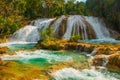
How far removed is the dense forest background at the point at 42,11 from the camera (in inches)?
778

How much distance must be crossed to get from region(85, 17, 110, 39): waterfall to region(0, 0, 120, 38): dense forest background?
4.87 feet

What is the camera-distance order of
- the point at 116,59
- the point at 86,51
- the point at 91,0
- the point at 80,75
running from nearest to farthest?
the point at 80,75
the point at 116,59
the point at 86,51
the point at 91,0

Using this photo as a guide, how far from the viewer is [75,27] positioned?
41.5 meters

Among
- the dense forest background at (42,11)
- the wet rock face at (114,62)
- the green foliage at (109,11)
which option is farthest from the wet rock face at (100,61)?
the green foliage at (109,11)

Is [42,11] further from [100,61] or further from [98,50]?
[100,61]

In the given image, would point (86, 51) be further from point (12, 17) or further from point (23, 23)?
point (23, 23)

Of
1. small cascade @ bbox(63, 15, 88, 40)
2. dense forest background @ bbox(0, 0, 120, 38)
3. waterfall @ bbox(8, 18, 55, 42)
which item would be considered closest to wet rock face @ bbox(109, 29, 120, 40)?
dense forest background @ bbox(0, 0, 120, 38)

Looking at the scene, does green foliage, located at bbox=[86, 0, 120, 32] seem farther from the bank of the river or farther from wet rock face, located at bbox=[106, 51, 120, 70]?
wet rock face, located at bbox=[106, 51, 120, 70]

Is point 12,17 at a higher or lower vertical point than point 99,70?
higher

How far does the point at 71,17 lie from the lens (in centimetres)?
4334

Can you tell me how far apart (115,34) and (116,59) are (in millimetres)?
22180

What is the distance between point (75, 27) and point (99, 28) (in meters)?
4.07

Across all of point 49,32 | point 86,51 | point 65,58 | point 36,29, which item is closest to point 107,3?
point 36,29

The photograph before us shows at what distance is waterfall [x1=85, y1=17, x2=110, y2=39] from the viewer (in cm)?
4154
